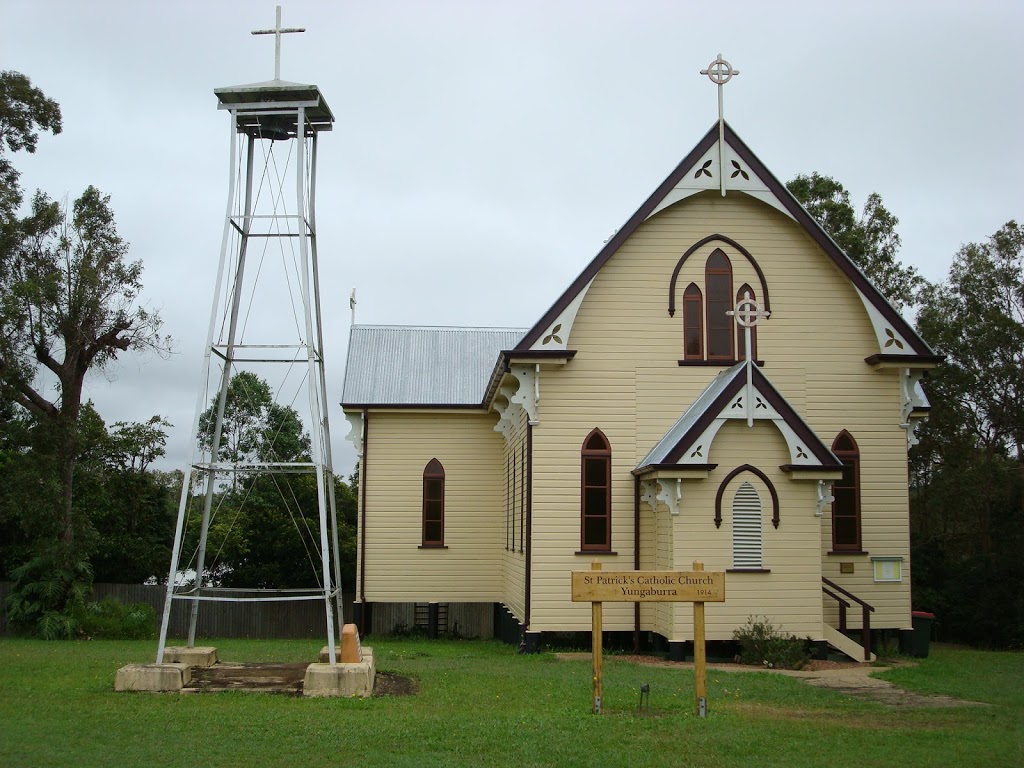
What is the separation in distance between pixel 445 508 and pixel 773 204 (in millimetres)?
12237

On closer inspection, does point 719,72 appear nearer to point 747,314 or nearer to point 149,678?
point 747,314

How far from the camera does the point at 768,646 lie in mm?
19266

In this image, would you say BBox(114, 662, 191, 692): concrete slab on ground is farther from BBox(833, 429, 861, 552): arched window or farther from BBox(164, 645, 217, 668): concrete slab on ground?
BBox(833, 429, 861, 552): arched window

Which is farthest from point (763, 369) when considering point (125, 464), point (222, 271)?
point (125, 464)

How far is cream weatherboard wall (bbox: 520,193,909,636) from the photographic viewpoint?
71.8ft

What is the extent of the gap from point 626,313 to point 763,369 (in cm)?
318

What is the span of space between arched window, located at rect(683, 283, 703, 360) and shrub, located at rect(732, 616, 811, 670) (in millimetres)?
5762

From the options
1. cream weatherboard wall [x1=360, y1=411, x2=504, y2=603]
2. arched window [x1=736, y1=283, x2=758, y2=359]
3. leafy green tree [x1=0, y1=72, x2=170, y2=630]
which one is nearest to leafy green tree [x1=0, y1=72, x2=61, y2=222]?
leafy green tree [x1=0, y1=72, x2=170, y2=630]

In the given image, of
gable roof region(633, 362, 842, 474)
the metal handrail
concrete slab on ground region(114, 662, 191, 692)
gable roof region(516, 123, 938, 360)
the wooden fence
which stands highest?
gable roof region(516, 123, 938, 360)

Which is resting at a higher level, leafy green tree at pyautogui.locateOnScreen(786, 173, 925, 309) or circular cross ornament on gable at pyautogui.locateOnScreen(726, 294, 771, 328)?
leafy green tree at pyautogui.locateOnScreen(786, 173, 925, 309)

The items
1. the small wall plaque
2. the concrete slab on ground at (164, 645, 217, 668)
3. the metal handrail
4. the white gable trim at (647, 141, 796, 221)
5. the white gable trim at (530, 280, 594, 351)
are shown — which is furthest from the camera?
the small wall plaque

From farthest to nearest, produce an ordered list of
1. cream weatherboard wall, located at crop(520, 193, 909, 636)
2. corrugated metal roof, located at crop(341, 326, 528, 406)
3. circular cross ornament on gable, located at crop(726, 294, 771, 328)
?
corrugated metal roof, located at crop(341, 326, 528, 406) < cream weatherboard wall, located at crop(520, 193, 909, 636) < circular cross ornament on gable, located at crop(726, 294, 771, 328)

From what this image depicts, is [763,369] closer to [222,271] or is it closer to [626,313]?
[626,313]

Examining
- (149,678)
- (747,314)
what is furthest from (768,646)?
(149,678)
